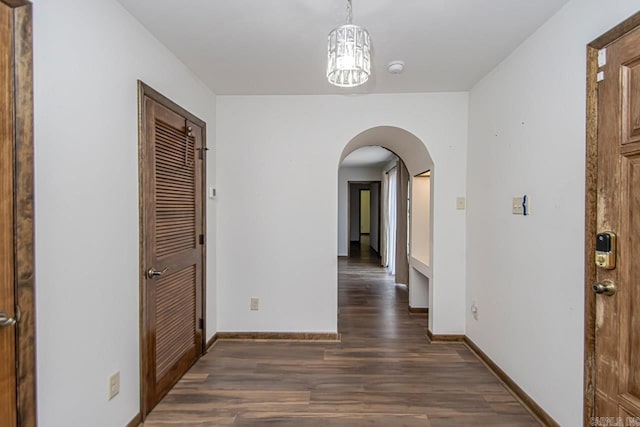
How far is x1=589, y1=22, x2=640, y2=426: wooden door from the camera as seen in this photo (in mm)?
1395

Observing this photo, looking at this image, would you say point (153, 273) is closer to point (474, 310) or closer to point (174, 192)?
point (174, 192)

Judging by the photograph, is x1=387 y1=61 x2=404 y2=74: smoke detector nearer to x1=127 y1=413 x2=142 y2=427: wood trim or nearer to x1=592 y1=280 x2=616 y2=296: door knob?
x1=592 y1=280 x2=616 y2=296: door knob

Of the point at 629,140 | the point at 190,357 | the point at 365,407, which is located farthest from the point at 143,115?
the point at 629,140

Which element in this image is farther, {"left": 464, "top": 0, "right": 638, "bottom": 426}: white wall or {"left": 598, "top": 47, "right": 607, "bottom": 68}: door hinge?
{"left": 464, "top": 0, "right": 638, "bottom": 426}: white wall

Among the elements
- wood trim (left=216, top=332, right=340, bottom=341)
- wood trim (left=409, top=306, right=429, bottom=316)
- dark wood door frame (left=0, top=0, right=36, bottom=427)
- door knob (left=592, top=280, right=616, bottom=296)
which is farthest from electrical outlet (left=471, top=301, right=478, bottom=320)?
dark wood door frame (left=0, top=0, right=36, bottom=427)

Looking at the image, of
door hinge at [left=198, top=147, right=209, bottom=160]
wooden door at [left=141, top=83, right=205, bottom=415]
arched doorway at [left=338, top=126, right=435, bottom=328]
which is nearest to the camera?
wooden door at [left=141, top=83, right=205, bottom=415]

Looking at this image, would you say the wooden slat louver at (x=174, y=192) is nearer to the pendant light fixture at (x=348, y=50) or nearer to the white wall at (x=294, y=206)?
the white wall at (x=294, y=206)

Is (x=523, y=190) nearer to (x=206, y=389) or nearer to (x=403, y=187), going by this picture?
(x=206, y=389)

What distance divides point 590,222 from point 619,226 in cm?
15

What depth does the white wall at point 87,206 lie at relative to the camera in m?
1.36

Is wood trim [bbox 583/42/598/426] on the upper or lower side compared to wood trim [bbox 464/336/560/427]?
upper

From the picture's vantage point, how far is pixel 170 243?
2.35 meters

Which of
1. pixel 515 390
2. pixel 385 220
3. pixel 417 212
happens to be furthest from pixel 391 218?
pixel 515 390

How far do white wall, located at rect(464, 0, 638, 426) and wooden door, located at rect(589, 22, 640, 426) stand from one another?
148mm
